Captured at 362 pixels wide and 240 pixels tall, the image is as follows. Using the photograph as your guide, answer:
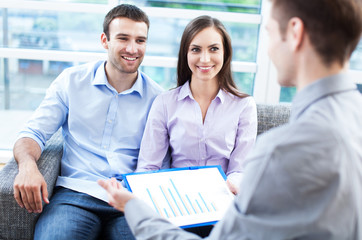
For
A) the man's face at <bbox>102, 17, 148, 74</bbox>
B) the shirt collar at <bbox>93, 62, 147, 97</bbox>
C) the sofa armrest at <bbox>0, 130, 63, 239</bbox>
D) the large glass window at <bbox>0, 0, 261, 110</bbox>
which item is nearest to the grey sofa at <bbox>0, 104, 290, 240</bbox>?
the sofa armrest at <bbox>0, 130, 63, 239</bbox>

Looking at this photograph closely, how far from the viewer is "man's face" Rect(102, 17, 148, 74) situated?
1.79m

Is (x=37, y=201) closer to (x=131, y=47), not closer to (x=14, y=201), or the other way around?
(x=14, y=201)

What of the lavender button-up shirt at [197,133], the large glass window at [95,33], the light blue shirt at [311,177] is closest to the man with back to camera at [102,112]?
the lavender button-up shirt at [197,133]

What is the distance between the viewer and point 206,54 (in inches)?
66.4

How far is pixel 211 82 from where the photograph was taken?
1.80 m

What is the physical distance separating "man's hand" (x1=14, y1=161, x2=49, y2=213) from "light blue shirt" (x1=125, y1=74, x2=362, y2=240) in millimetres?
890

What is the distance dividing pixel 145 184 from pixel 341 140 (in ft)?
2.79

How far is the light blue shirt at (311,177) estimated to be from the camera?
0.70 m

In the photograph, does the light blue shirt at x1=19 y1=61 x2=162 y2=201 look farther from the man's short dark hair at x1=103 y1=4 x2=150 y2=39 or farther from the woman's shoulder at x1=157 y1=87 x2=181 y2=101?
the man's short dark hair at x1=103 y1=4 x2=150 y2=39

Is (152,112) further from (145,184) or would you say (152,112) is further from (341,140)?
(341,140)

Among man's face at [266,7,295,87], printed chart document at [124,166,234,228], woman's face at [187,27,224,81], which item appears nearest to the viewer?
man's face at [266,7,295,87]

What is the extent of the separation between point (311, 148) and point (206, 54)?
106 centimetres

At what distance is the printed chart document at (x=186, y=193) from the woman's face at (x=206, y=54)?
1.51 feet

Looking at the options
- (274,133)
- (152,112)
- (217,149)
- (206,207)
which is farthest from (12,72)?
(274,133)
